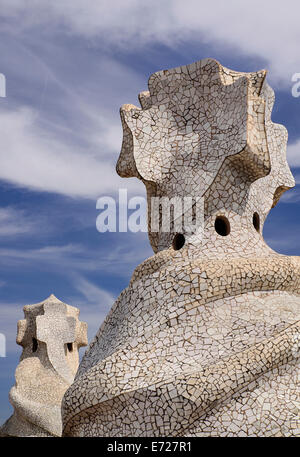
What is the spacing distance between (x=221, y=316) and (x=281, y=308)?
2.46 feet

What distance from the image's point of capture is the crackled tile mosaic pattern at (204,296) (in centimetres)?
715

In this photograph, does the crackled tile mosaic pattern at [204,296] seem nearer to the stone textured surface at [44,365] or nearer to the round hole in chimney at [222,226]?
the round hole in chimney at [222,226]

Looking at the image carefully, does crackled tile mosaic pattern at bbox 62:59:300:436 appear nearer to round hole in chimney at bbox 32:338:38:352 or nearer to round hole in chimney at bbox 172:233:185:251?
round hole in chimney at bbox 172:233:185:251

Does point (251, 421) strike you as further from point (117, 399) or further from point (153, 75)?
point (153, 75)

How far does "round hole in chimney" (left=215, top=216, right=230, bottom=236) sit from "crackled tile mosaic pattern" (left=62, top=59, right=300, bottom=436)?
0.02 meters

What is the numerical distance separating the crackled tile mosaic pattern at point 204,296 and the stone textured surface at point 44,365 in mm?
6292

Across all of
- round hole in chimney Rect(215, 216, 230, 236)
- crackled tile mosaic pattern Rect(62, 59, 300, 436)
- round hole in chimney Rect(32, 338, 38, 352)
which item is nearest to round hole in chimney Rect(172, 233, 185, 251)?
crackled tile mosaic pattern Rect(62, 59, 300, 436)

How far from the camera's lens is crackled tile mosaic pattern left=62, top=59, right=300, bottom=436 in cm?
715

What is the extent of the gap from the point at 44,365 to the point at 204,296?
347 inches

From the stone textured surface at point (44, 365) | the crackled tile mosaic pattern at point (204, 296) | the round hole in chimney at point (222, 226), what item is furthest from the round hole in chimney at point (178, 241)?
the stone textured surface at point (44, 365)

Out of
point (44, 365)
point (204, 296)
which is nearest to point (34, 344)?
point (44, 365)

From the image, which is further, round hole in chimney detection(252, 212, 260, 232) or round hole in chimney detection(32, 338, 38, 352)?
round hole in chimney detection(32, 338, 38, 352)
